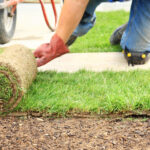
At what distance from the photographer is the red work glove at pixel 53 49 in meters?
2.46

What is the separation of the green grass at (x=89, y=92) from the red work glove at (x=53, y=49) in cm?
16

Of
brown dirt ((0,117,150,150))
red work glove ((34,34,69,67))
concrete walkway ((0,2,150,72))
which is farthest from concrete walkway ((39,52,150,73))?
brown dirt ((0,117,150,150))

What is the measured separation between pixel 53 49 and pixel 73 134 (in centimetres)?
92

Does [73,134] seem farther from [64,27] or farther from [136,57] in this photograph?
[136,57]

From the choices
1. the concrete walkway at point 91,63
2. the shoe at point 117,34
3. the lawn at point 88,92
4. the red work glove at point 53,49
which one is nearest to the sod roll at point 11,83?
the lawn at point 88,92

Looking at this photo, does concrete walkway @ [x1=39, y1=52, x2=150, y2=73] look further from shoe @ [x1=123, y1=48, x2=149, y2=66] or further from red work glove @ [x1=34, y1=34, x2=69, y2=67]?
red work glove @ [x1=34, y1=34, x2=69, y2=67]

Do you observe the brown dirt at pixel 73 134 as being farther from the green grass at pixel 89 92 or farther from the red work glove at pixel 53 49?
the red work glove at pixel 53 49

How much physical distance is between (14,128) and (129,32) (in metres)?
1.67

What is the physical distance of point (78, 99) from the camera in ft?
6.93

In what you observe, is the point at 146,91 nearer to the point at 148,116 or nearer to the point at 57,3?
the point at 148,116

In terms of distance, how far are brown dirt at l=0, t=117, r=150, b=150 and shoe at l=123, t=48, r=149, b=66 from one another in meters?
1.23

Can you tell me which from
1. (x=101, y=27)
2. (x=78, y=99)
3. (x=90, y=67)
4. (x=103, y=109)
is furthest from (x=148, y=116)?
(x=101, y=27)

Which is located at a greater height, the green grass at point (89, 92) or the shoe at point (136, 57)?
the green grass at point (89, 92)

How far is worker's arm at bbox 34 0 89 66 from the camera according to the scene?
2.37 meters
